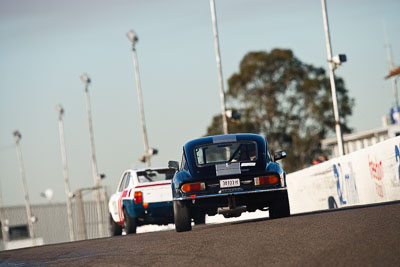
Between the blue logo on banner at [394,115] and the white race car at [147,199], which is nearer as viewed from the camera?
the white race car at [147,199]

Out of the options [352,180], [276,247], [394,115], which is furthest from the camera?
[394,115]

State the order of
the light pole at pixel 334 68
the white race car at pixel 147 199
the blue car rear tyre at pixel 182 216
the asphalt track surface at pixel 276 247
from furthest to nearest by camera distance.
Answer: the light pole at pixel 334 68 < the white race car at pixel 147 199 < the blue car rear tyre at pixel 182 216 < the asphalt track surface at pixel 276 247

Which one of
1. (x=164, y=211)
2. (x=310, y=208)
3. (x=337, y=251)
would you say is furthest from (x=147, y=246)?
(x=310, y=208)

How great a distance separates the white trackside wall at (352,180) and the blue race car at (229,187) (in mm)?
4297

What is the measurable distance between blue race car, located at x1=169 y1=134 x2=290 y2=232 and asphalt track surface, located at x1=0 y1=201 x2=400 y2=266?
0.81 meters

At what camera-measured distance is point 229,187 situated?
13.5 m

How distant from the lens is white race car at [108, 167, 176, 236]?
18859 millimetres

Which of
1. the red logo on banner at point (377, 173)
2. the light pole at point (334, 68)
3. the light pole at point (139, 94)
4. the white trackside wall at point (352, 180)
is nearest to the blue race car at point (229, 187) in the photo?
the white trackside wall at point (352, 180)

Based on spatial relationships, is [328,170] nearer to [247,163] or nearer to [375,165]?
A: [375,165]

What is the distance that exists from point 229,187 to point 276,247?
424cm

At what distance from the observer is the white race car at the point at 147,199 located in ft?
61.9

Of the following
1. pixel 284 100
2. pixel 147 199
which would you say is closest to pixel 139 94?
pixel 284 100

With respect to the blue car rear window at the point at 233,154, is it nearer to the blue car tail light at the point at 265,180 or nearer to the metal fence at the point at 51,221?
the blue car tail light at the point at 265,180

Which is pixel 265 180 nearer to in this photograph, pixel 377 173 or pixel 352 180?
pixel 377 173
